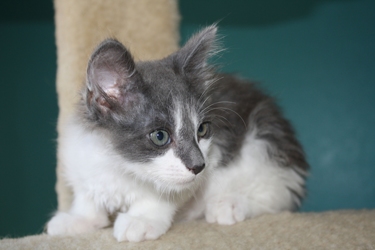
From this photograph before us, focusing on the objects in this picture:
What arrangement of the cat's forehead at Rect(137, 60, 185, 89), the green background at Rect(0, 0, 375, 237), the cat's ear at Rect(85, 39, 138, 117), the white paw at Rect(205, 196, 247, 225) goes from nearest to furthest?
1. the cat's ear at Rect(85, 39, 138, 117)
2. the cat's forehead at Rect(137, 60, 185, 89)
3. the white paw at Rect(205, 196, 247, 225)
4. the green background at Rect(0, 0, 375, 237)

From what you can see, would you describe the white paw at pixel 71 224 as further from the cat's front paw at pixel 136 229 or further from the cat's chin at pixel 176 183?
the cat's chin at pixel 176 183

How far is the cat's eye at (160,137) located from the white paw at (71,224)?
0.49 m

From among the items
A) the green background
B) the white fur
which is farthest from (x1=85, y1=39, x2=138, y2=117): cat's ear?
the green background

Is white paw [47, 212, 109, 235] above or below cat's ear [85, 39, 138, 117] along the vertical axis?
below

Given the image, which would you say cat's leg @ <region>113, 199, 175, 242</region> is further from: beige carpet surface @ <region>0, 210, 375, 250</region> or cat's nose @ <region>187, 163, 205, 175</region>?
cat's nose @ <region>187, 163, 205, 175</region>

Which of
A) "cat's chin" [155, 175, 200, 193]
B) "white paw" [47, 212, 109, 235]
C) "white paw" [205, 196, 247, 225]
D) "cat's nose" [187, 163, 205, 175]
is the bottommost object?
"white paw" [47, 212, 109, 235]

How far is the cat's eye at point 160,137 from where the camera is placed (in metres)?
1.34

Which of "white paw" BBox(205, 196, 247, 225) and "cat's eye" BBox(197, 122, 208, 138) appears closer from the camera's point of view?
"cat's eye" BBox(197, 122, 208, 138)

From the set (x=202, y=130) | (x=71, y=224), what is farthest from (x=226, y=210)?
(x=71, y=224)

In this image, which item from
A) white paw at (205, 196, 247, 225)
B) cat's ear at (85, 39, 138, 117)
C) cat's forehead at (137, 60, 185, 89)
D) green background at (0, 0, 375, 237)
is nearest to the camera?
cat's ear at (85, 39, 138, 117)

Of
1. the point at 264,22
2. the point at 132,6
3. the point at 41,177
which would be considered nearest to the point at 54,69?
the point at 41,177

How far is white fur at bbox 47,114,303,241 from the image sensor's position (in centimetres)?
138

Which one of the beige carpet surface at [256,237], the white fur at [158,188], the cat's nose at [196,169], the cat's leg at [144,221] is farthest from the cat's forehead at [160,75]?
the beige carpet surface at [256,237]

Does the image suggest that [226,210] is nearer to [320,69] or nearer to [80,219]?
[80,219]
